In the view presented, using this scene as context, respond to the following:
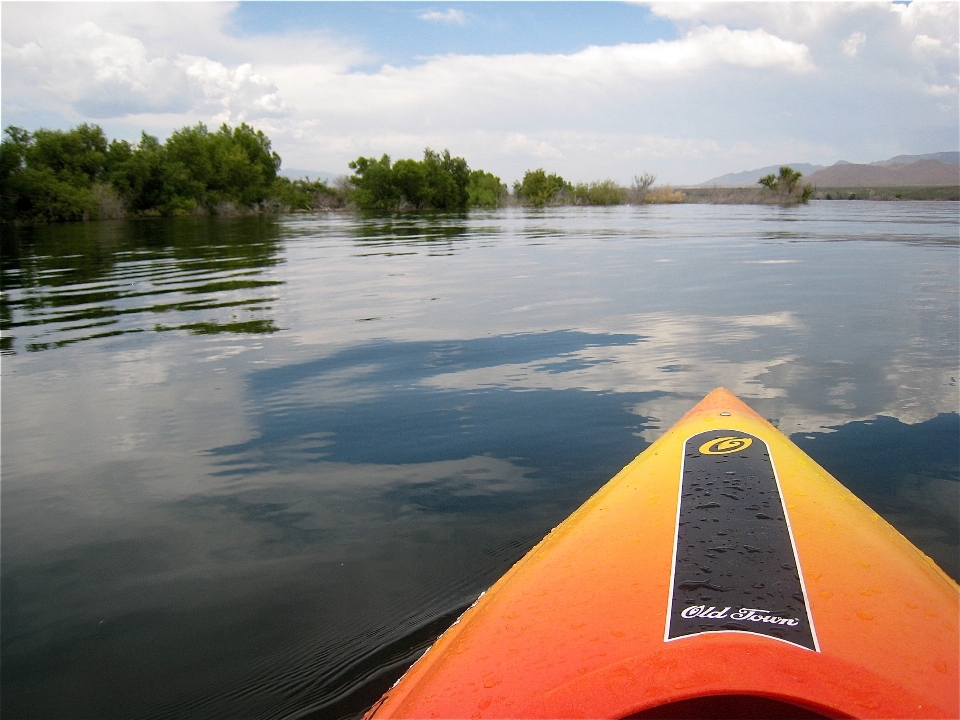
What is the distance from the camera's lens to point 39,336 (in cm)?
767

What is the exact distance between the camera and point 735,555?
1.88 m

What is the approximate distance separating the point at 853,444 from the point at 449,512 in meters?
2.65

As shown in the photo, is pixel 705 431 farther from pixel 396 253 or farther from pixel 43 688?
pixel 396 253

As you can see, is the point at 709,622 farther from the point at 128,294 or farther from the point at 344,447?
the point at 128,294

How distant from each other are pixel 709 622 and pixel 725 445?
1445mm

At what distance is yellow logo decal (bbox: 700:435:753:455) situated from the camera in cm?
280

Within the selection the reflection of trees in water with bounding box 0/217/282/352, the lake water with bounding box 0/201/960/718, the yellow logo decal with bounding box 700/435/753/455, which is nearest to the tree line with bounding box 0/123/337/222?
the reflection of trees in water with bounding box 0/217/282/352

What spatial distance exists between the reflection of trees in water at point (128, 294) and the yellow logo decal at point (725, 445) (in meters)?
6.23

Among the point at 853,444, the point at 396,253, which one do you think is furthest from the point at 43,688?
the point at 396,253

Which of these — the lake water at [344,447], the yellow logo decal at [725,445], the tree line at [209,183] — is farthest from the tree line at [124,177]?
the yellow logo decal at [725,445]

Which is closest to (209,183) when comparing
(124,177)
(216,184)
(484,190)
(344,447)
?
(216,184)

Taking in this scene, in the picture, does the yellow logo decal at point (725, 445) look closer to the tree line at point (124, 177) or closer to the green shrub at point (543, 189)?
the tree line at point (124, 177)

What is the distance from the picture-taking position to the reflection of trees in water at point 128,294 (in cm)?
810

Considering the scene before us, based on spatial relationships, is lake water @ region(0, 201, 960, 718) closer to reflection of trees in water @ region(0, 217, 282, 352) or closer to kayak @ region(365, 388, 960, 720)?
reflection of trees in water @ region(0, 217, 282, 352)
